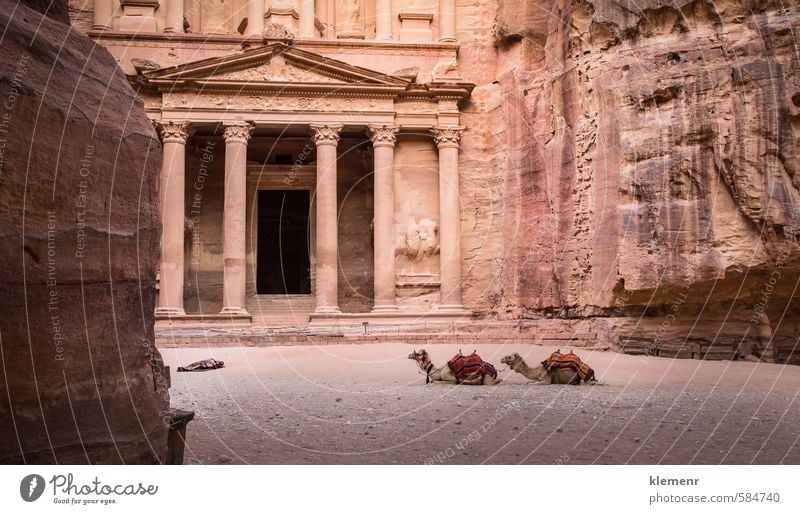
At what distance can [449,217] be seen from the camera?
26703 millimetres

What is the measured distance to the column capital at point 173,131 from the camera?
25250 mm

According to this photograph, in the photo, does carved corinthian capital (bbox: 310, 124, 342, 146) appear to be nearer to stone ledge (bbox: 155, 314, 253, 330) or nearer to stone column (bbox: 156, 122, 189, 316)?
stone column (bbox: 156, 122, 189, 316)

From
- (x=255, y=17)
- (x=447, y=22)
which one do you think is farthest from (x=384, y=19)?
(x=255, y=17)

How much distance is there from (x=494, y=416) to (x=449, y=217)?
1861 cm

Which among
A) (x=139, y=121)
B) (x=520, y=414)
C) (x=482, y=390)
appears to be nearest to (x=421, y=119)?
(x=482, y=390)

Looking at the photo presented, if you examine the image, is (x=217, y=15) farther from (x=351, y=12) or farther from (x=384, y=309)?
(x=384, y=309)

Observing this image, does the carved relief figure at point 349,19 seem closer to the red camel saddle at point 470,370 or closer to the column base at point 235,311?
the column base at point 235,311

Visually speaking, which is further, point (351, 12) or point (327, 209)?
point (351, 12)

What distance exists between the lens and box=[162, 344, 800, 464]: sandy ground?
20.4ft

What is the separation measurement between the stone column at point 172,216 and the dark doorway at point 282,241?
5.71 m

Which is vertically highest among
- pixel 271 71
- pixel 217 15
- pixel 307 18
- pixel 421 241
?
pixel 217 15

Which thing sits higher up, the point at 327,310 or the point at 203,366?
the point at 327,310

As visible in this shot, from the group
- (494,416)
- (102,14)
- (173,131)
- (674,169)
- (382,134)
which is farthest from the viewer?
(102,14)

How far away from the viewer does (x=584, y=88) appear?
66.7 feet
